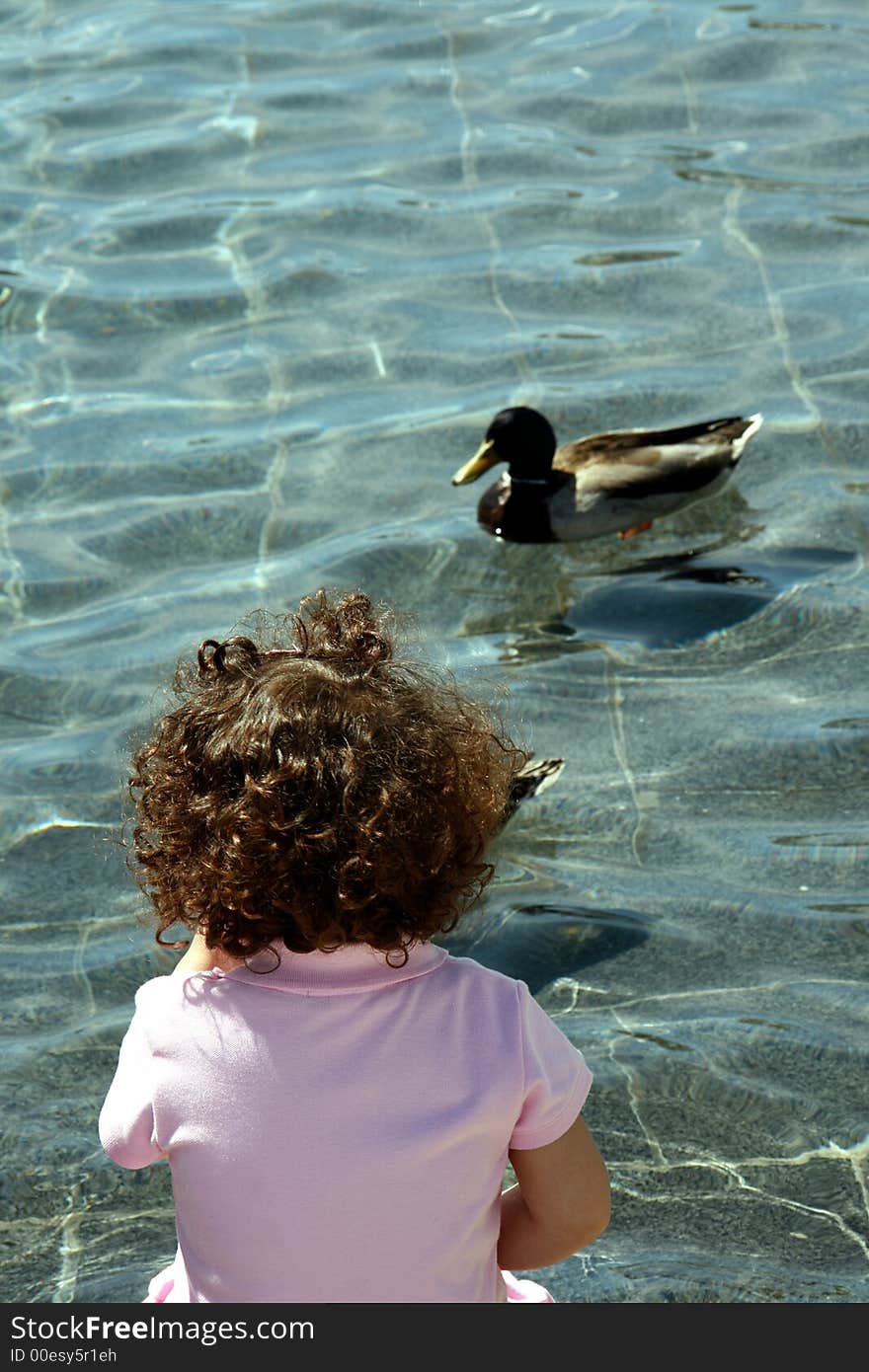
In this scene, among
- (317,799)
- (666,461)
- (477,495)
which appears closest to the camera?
(317,799)

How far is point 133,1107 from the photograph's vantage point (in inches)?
77.8

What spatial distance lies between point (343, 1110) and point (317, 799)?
0.34 metres

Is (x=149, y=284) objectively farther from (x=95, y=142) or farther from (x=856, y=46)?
(x=856, y=46)

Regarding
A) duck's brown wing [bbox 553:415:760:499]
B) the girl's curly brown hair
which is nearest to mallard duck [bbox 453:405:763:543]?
duck's brown wing [bbox 553:415:760:499]

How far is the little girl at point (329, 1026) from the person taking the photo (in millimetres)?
1903

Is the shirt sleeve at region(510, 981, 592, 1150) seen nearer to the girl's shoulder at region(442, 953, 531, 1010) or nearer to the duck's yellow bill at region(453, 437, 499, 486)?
the girl's shoulder at region(442, 953, 531, 1010)

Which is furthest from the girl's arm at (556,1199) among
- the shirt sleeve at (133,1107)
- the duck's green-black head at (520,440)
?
the duck's green-black head at (520,440)

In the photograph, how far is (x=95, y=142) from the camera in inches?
347

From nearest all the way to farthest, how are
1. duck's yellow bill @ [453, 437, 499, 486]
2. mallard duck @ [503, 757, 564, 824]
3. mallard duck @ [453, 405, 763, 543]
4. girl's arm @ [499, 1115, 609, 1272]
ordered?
girl's arm @ [499, 1115, 609, 1272]
mallard duck @ [503, 757, 564, 824]
mallard duck @ [453, 405, 763, 543]
duck's yellow bill @ [453, 437, 499, 486]

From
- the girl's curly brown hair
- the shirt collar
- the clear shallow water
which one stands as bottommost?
the clear shallow water

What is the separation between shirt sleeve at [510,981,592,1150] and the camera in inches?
76.3

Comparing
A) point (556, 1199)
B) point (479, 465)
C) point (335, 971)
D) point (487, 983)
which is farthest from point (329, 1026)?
point (479, 465)

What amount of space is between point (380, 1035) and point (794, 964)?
1.90 m

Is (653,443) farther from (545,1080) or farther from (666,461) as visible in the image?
(545,1080)
